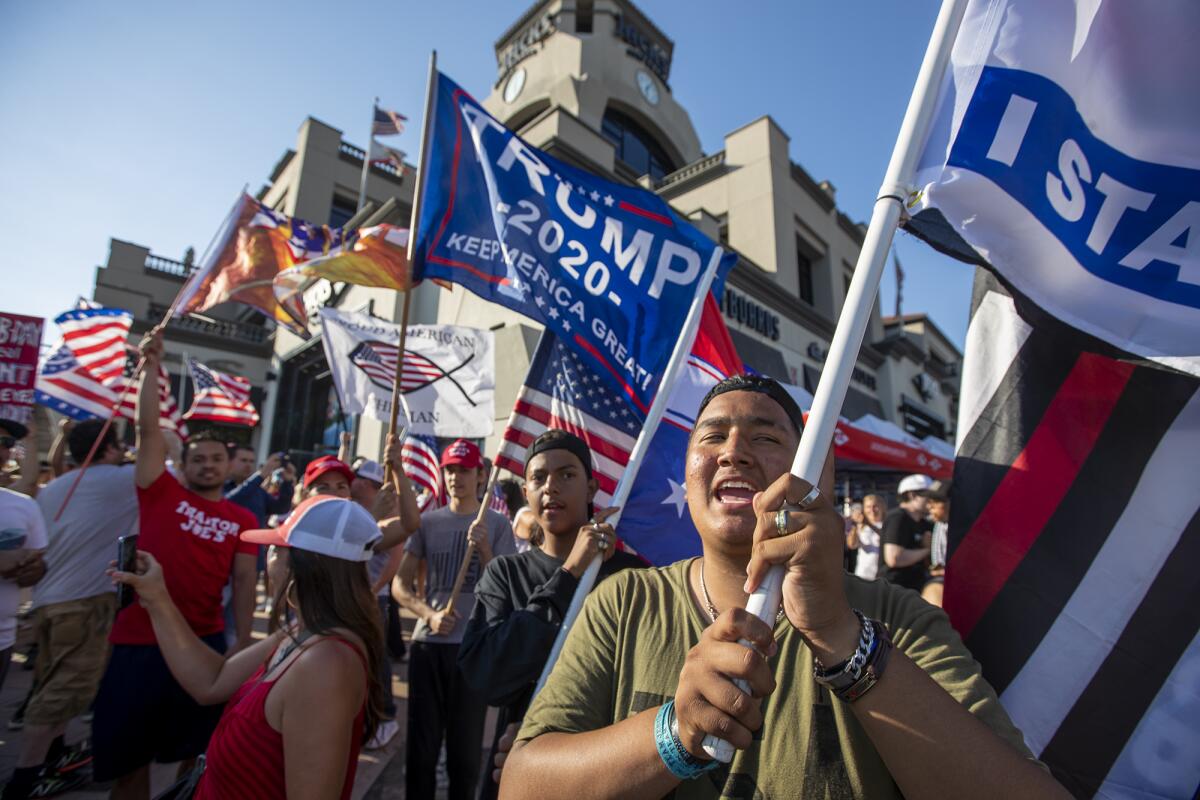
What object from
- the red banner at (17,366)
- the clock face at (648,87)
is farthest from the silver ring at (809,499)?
the clock face at (648,87)

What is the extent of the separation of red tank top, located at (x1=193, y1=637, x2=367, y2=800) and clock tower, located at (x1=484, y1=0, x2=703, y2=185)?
16.1 m

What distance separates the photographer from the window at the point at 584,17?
22.1m

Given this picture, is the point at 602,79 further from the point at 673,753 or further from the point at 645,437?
the point at 673,753

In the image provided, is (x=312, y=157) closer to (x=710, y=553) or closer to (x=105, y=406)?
(x=105, y=406)

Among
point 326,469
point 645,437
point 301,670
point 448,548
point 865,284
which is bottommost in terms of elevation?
point 448,548

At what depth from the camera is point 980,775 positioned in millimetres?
970

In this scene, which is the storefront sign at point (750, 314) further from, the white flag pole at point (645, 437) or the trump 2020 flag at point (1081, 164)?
the trump 2020 flag at point (1081, 164)

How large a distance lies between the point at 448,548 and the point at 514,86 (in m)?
20.9

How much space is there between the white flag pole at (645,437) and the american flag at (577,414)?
646mm

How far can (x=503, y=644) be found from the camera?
6.73 feet

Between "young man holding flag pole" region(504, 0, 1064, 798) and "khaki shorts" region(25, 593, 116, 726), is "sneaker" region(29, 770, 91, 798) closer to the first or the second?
"khaki shorts" region(25, 593, 116, 726)

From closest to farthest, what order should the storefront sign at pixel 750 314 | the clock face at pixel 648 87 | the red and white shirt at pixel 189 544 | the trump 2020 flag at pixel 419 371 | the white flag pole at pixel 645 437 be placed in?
the white flag pole at pixel 645 437
the red and white shirt at pixel 189 544
the trump 2020 flag at pixel 419 371
the storefront sign at pixel 750 314
the clock face at pixel 648 87

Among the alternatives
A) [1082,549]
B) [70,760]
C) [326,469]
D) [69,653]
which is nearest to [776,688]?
[1082,549]

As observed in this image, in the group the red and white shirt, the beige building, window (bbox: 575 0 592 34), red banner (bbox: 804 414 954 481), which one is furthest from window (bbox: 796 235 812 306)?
the red and white shirt
